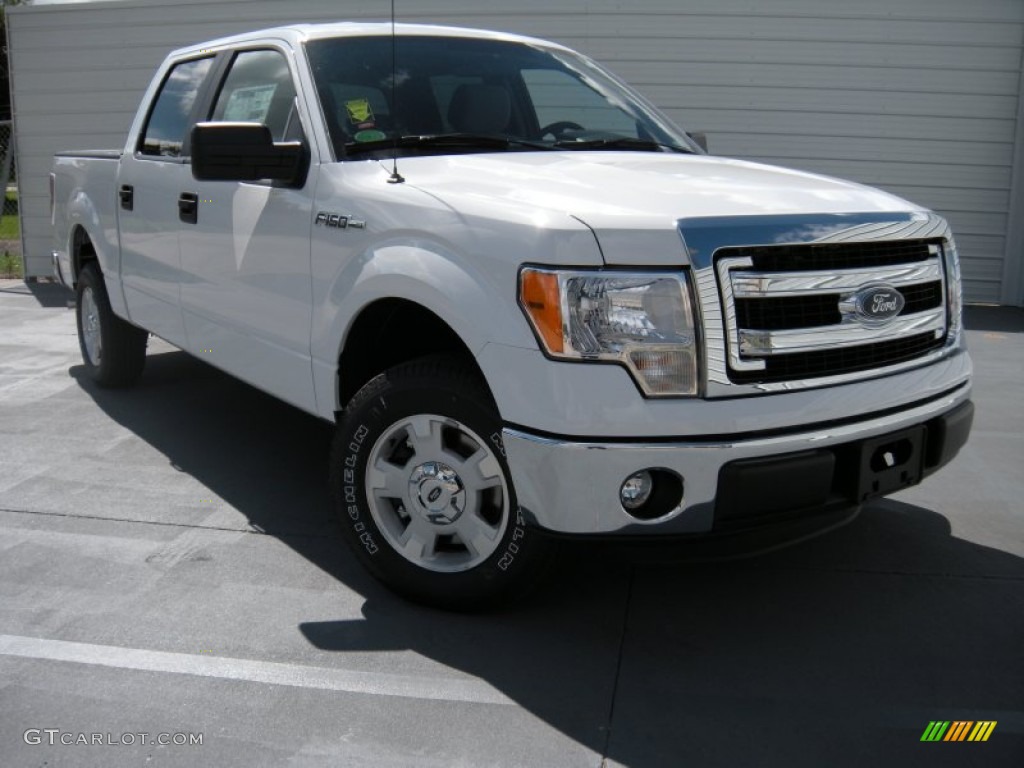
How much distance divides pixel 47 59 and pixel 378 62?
911 cm

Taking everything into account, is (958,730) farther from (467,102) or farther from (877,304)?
(467,102)

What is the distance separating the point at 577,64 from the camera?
5066 mm

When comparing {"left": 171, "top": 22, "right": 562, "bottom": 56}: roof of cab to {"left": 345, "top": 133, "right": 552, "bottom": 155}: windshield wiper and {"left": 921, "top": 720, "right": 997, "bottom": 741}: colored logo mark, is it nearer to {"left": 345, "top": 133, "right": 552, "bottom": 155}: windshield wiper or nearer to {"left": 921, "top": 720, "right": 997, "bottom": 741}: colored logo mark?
{"left": 345, "top": 133, "right": 552, "bottom": 155}: windshield wiper

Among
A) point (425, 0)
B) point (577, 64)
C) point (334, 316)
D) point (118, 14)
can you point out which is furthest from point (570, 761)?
point (118, 14)

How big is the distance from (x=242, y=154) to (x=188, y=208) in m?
1.08

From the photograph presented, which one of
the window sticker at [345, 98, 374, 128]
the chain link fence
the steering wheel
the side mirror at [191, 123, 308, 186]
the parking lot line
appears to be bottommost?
the parking lot line

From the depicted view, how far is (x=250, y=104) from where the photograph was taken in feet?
15.4

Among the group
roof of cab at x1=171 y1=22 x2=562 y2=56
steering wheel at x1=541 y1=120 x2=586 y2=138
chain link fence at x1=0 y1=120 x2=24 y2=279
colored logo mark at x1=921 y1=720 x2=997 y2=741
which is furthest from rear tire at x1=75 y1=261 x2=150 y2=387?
chain link fence at x1=0 y1=120 x2=24 y2=279

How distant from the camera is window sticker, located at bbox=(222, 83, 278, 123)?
452 cm

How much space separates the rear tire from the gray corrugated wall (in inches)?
217

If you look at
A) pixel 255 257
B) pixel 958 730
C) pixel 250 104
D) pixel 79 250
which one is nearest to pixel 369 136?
pixel 255 257

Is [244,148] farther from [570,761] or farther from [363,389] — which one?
[570,761]

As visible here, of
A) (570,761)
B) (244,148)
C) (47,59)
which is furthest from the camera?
(47,59)

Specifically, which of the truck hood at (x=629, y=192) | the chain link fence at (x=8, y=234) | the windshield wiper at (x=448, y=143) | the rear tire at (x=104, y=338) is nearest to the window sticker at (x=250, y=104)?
the windshield wiper at (x=448, y=143)
